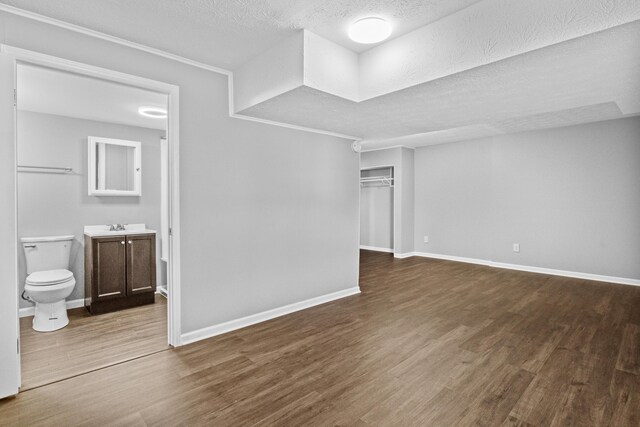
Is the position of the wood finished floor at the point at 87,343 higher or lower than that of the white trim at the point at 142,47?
lower

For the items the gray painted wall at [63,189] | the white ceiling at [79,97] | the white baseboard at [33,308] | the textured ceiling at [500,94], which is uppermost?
the white ceiling at [79,97]

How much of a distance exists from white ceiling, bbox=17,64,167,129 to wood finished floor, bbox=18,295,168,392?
220 centimetres

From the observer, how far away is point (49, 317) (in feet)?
10.2

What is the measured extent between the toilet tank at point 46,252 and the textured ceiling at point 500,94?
265 cm

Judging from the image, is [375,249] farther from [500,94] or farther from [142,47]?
[142,47]

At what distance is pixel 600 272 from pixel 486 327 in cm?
317

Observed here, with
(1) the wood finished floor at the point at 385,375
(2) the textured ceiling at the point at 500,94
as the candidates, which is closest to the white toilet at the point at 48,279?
(1) the wood finished floor at the point at 385,375

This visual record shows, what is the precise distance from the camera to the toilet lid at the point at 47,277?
118 inches

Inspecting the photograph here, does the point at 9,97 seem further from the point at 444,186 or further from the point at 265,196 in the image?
the point at 444,186

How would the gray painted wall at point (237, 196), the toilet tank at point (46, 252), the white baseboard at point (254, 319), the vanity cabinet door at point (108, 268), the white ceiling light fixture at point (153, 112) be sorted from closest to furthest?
1. the gray painted wall at point (237, 196)
2. the white baseboard at point (254, 319)
3. the toilet tank at point (46, 252)
4. the vanity cabinet door at point (108, 268)
5. the white ceiling light fixture at point (153, 112)

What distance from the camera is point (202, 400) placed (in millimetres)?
→ 1938

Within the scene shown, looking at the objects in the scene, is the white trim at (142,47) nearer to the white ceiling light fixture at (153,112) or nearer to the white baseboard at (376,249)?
the white ceiling light fixture at (153,112)

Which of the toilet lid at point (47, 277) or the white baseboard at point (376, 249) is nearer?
the toilet lid at point (47, 277)

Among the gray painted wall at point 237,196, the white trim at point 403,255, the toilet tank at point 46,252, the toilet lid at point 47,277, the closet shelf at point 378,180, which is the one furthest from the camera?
the closet shelf at point 378,180
